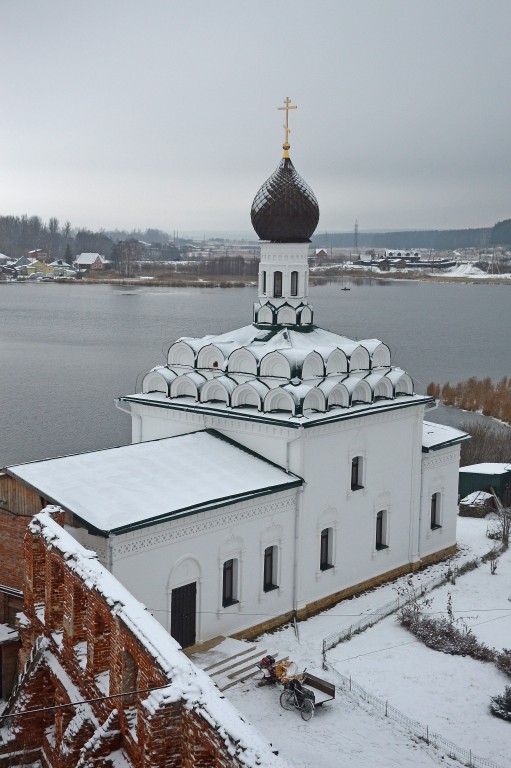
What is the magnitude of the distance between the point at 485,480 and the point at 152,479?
8534 mm

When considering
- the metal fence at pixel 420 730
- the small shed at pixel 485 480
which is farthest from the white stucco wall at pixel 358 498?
the small shed at pixel 485 480

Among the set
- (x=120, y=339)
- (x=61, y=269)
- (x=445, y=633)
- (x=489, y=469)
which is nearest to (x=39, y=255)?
(x=61, y=269)

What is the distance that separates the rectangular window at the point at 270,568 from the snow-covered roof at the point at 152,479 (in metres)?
0.75

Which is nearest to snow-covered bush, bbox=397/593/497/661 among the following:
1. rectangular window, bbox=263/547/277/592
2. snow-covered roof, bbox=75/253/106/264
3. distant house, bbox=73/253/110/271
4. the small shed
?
rectangular window, bbox=263/547/277/592

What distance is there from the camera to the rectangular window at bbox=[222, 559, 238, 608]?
886 cm

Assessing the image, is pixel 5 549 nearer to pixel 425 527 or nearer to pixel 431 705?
pixel 431 705

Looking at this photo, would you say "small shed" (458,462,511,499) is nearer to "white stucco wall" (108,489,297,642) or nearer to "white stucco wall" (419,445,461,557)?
"white stucco wall" (419,445,461,557)

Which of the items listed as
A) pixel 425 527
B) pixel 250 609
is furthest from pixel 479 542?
pixel 250 609

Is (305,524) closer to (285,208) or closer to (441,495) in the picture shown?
(441,495)

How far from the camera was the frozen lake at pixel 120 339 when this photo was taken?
2152 centimetres

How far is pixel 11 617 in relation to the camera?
315 inches

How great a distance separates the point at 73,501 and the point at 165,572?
1.08m

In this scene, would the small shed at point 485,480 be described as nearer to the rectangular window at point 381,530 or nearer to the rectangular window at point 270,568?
the rectangular window at point 381,530

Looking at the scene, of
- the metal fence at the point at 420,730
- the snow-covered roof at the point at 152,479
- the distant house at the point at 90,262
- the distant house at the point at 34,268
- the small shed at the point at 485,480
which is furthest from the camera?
the distant house at the point at 90,262
